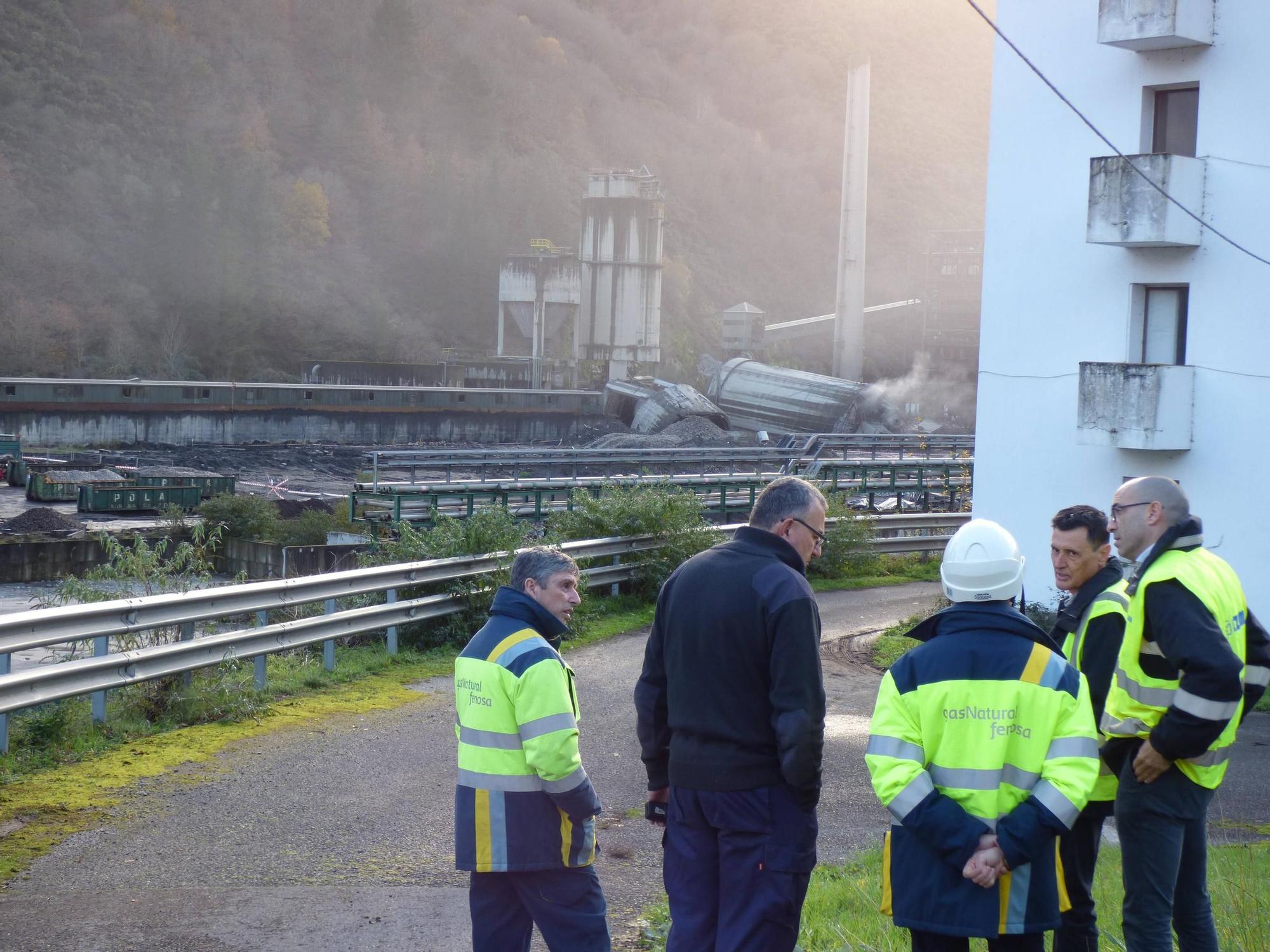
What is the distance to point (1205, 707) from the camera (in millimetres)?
4176

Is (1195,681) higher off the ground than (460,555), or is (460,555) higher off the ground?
(1195,681)

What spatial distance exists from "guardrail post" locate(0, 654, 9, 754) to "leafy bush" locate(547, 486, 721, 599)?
25.5 ft

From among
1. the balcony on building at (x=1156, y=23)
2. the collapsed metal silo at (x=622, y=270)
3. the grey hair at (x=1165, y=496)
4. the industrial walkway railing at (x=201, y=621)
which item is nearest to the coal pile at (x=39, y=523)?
the industrial walkway railing at (x=201, y=621)

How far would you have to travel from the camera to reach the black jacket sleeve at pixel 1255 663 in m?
4.82

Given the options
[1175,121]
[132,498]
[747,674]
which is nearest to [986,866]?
[747,674]

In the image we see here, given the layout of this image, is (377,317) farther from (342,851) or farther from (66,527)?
(342,851)

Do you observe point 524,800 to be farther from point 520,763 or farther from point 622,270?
point 622,270

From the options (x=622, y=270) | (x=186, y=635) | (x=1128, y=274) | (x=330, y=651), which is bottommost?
(x=330, y=651)

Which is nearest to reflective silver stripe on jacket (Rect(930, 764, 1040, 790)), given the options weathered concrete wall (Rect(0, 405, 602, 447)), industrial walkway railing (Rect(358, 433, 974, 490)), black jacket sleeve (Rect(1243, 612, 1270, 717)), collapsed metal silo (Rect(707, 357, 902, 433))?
black jacket sleeve (Rect(1243, 612, 1270, 717))

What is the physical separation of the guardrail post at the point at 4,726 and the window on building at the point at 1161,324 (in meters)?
15.9

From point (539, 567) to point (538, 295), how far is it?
225ft

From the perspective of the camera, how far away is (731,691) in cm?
416

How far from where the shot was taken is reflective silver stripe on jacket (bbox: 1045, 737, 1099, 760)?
3.59m

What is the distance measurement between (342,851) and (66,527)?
2530 centimetres
